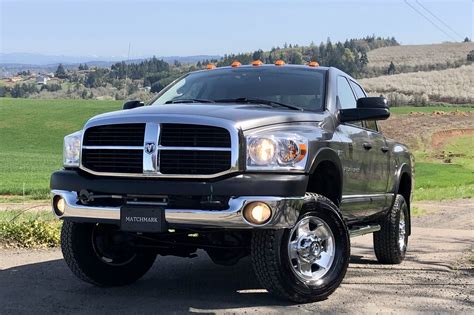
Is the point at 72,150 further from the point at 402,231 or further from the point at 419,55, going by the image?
the point at 419,55

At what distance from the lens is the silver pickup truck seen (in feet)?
16.5

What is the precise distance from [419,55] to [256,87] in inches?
6692

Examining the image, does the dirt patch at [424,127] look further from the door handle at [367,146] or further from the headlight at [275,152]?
the headlight at [275,152]

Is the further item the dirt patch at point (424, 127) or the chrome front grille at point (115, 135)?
the dirt patch at point (424, 127)

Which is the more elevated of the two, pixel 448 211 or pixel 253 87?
pixel 253 87

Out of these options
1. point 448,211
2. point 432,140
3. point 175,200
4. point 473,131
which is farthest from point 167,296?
point 473,131

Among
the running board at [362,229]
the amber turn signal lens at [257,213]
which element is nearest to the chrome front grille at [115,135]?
the amber turn signal lens at [257,213]

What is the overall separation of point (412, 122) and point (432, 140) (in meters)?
6.09

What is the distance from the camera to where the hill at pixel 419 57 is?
504ft

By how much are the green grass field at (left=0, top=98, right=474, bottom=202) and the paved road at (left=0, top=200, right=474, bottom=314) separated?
14.9 meters

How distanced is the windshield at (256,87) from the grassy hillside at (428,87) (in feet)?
282

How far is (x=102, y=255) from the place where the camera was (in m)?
6.20

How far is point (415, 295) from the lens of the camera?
19.1 feet

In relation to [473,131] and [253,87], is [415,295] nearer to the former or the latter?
[253,87]
